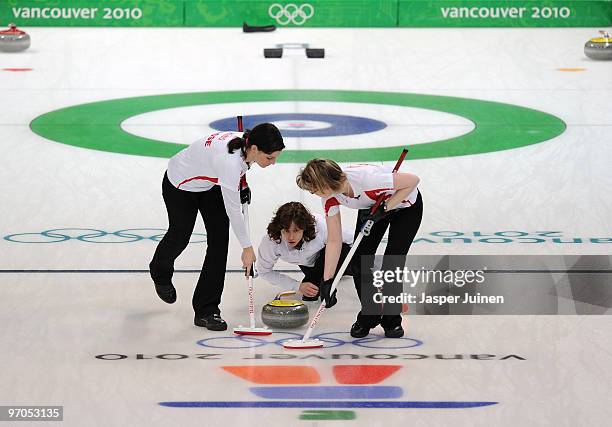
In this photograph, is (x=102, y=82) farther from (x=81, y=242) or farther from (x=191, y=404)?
(x=191, y=404)

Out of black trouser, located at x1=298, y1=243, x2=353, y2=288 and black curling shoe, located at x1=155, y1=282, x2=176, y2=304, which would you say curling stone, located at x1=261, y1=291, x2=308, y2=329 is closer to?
black trouser, located at x1=298, y1=243, x2=353, y2=288

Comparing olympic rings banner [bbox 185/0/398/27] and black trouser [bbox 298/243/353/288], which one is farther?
olympic rings banner [bbox 185/0/398/27]

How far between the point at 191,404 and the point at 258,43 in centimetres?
1551

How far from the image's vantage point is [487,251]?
7.95 m

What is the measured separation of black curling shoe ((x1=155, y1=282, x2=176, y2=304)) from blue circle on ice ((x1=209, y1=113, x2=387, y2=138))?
591 cm

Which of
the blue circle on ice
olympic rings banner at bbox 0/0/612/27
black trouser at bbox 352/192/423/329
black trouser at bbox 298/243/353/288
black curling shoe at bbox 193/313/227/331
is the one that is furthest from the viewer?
olympic rings banner at bbox 0/0/612/27

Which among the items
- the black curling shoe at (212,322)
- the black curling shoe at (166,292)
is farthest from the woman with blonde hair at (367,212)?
the black curling shoe at (166,292)

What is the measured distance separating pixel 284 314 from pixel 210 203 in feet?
2.50

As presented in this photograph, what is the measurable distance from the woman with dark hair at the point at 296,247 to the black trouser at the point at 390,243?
0.41m

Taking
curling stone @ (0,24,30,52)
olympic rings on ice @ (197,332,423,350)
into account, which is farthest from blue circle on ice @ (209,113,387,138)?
curling stone @ (0,24,30,52)

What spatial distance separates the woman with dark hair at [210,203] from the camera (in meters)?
5.95

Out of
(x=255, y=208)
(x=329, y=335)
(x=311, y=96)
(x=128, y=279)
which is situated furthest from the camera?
(x=311, y=96)

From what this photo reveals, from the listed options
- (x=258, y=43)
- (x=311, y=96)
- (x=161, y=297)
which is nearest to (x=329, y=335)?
(x=161, y=297)

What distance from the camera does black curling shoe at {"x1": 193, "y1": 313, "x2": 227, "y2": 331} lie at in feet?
20.7
